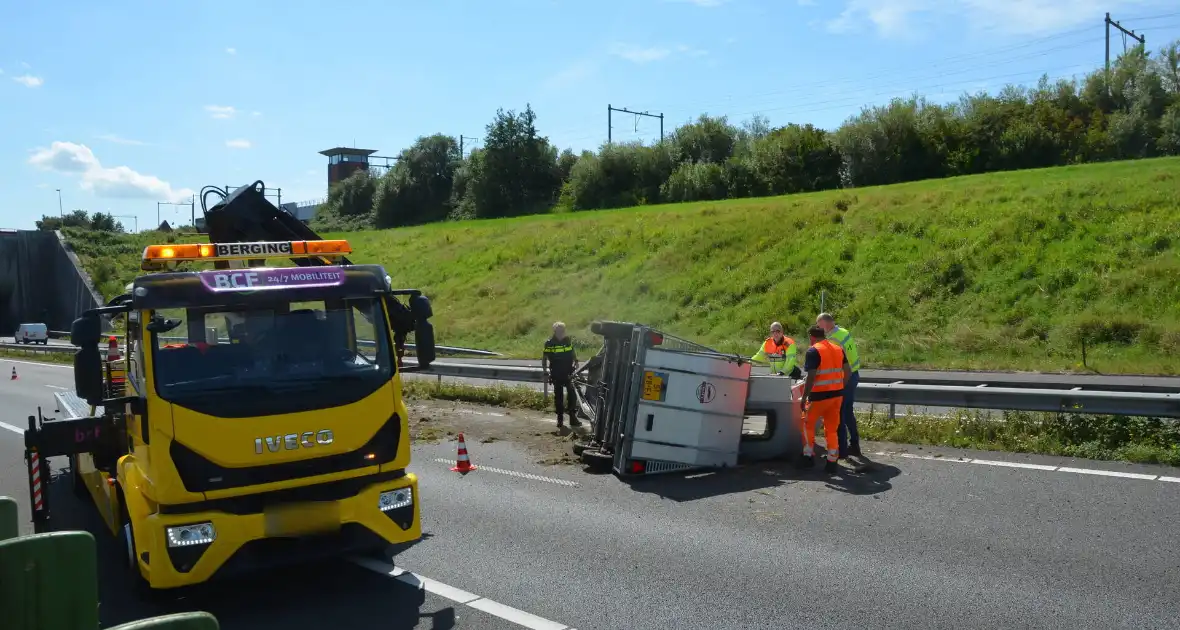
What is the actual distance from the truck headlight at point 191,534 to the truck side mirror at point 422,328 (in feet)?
5.98

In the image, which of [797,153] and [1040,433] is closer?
[1040,433]

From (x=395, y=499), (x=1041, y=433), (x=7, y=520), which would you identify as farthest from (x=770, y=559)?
(x=1041, y=433)

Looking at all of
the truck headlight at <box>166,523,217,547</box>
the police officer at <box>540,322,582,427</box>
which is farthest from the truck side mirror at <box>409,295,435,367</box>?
the police officer at <box>540,322,582,427</box>

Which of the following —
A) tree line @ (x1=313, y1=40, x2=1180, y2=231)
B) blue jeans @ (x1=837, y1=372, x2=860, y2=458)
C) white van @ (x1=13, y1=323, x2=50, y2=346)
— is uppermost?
tree line @ (x1=313, y1=40, x2=1180, y2=231)

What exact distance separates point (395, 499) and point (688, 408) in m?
4.04

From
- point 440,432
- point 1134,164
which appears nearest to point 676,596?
point 440,432

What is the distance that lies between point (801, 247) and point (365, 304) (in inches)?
1078

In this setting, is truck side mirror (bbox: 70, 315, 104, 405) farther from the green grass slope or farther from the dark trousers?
the green grass slope

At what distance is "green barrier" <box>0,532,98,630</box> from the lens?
366 cm

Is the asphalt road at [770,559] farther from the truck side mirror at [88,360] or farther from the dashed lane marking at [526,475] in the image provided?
the truck side mirror at [88,360]

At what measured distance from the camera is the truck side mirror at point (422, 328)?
6.45m

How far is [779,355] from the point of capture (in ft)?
38.0

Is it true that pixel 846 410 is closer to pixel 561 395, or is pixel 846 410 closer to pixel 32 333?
pixel 561 395

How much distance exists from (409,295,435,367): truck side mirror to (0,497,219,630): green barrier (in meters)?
2.86
